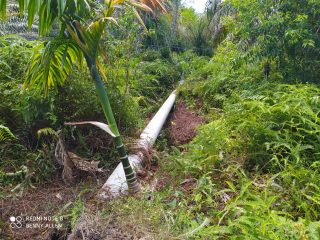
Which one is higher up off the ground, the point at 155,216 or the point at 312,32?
the point at 312,32

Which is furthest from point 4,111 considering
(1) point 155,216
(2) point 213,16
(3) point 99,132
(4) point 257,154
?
(2) point 213,16

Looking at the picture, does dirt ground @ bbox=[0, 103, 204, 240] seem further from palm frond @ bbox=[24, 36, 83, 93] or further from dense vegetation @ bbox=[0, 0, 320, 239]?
palm frond @ bbox=[24, 36, 83, 93]

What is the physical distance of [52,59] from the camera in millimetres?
2641

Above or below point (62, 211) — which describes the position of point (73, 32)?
above

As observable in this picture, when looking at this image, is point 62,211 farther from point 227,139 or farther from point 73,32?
point 227,139

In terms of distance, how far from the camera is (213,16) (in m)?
11.4

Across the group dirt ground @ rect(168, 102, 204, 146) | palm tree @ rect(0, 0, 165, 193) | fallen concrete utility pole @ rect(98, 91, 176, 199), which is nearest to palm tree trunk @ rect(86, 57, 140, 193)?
palm tree @ rect(0, 0, 165, 193)

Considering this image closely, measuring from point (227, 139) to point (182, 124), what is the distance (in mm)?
2263

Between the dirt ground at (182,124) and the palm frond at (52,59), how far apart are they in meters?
2.33

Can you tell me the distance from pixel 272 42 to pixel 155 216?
3374 millimetres

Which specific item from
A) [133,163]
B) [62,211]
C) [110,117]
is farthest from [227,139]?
[62,211]

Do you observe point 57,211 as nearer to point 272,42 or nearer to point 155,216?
point 155,216

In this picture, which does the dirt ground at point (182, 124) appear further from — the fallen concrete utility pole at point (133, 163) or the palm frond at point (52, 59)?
the palm frond at point (52, 59)

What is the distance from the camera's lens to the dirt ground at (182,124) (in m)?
4.77
